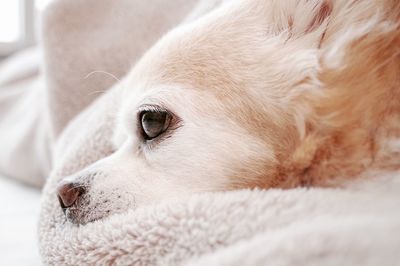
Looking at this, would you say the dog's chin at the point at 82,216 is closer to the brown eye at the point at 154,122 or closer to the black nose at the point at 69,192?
the black nose at the point at 69,192

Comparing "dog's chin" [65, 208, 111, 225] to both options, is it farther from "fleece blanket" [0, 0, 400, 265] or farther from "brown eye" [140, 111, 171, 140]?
"brown eye" [140, 111, 171, 140]

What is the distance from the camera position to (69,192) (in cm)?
86

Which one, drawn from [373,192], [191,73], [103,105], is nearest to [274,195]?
[373,192]

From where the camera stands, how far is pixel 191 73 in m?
0.82

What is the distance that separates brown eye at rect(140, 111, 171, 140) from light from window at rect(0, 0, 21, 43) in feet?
6.22

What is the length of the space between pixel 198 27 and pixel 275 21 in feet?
0.41

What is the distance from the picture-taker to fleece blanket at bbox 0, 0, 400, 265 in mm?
499

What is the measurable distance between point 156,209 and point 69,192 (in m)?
0.22

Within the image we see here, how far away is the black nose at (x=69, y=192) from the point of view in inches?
33.6

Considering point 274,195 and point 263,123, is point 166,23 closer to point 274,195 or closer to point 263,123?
point 263,123

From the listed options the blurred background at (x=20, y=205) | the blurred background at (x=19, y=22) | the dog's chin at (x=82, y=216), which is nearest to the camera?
the dog's chin at (x=82, y=216)

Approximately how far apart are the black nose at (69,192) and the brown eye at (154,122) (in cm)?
14

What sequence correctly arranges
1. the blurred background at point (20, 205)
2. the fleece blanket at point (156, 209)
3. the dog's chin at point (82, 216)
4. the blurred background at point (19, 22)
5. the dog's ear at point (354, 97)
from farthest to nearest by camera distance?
1. the blurred background at point (19, 22)
2. the blurred background at point (20, 205)
3. the dog's chin at point (82, 216)
4. the dog's ear at point (354, 97)
5. the fleece blanket at point (156, 209)

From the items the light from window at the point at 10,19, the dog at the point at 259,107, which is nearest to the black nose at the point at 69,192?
the dog at the point at 259,107
